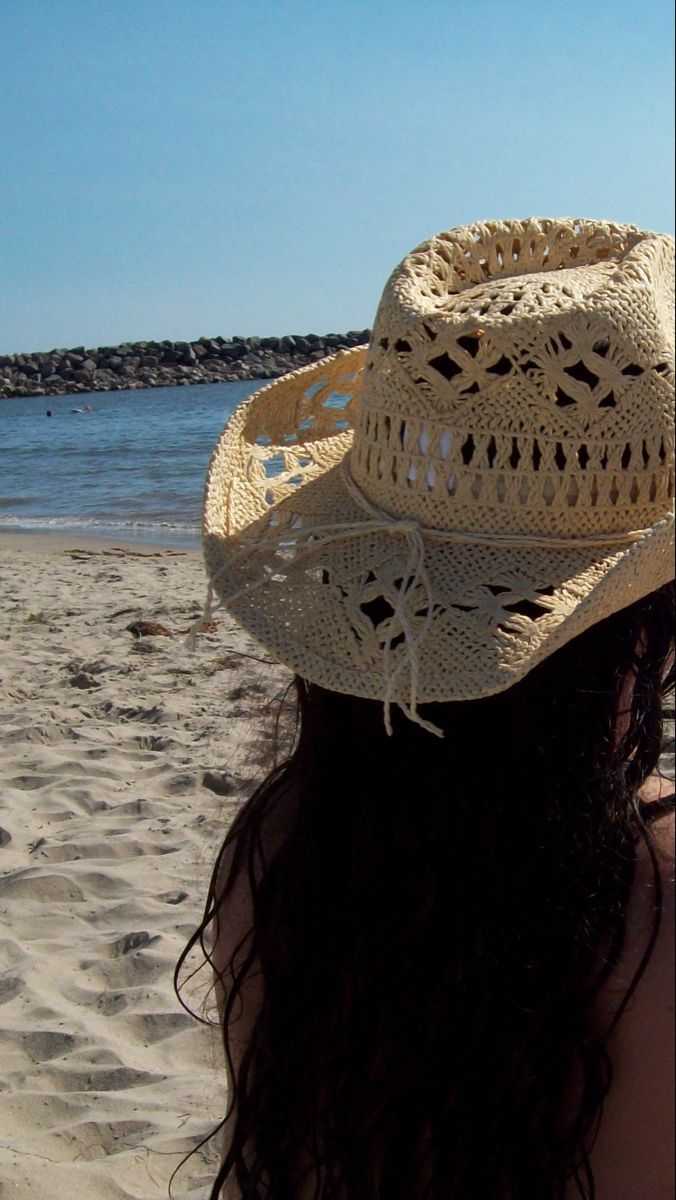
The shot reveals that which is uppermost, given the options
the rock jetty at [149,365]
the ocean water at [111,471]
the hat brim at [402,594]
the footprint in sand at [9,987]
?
the rock jetty at [149,365]

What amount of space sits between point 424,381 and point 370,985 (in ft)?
2.12

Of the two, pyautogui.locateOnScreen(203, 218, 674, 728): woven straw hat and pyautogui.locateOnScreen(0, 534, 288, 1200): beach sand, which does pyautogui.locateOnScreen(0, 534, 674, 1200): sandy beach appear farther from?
pyautogui.locateOnScreen(203, 218, 674, 728): woven straw hat

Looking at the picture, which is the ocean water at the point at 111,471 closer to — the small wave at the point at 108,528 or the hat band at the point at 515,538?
the small wave at the point at 108,528

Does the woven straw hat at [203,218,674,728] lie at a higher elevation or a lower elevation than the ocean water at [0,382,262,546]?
higher

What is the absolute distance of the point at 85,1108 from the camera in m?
2.13

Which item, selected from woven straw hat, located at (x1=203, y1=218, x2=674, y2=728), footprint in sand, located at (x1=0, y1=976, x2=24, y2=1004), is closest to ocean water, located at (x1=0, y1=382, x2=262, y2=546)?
footprint in sand, located at (x1=0, y1=976, x2=24, y2=1004)

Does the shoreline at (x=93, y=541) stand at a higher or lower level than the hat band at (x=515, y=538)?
lower

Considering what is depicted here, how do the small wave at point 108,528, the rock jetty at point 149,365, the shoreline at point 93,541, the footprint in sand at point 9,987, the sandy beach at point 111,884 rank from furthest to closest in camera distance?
the rock jetty at point 149,365 < the small wave at point 108,528 < the shoreline at point 93,541 < the footprint in sand at point 9,987 < the sandy beach at point 111,884

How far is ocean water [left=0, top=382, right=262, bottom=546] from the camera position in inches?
424

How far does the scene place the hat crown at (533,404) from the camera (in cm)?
107

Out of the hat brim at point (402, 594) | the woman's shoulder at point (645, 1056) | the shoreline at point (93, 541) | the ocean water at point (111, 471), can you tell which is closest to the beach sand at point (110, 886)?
the hat brim at point (402, 594)

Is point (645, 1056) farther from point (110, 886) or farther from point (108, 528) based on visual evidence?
point (108, 528)

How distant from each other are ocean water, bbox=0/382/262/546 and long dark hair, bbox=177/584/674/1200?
7950 mm

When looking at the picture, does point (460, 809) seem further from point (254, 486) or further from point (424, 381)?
point (254, 486)
